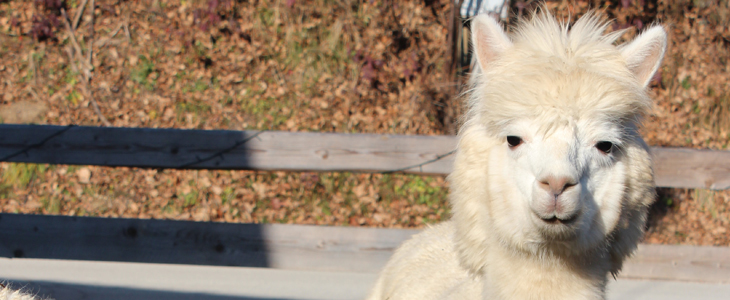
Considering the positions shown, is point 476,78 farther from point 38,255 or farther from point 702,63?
point 702,63

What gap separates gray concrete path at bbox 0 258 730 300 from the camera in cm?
398

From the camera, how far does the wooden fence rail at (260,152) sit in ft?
11.5

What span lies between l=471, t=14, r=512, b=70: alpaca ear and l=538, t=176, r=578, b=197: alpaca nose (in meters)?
0.61

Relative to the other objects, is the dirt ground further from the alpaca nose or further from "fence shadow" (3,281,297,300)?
the alpaca nose

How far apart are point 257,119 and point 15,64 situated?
11.2 ft

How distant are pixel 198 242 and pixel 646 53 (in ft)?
9.68

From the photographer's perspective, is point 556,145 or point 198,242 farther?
point 198,242

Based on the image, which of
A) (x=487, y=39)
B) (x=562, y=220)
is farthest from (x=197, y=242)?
(x=562, y=220)

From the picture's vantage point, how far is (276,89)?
24.9 feet

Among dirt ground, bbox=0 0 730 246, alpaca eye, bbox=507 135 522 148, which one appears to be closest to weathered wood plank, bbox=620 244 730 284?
alpaca eye, bbox=507 135 522 148

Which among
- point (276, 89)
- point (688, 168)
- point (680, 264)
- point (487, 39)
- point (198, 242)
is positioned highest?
point (276, 89)

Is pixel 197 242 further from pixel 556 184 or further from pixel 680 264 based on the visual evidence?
pixel 680 264

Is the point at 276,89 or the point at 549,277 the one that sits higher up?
the point at 276,89

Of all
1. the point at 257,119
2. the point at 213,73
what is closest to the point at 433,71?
the point at 257,119
